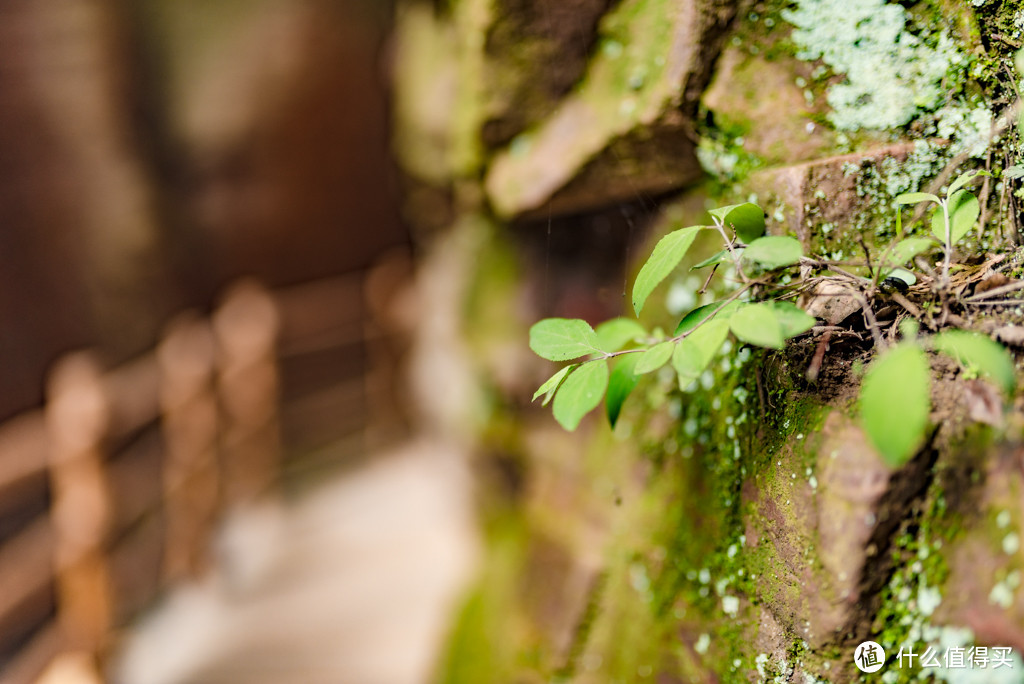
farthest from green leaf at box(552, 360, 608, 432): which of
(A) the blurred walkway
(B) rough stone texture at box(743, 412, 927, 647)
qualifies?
(A) the blurred walkway

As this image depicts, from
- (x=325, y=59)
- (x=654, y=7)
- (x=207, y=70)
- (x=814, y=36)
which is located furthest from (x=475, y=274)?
(x=325, y=59)

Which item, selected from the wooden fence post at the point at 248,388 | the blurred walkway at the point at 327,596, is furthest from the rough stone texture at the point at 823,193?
the wooden fence post at the point at 248,388

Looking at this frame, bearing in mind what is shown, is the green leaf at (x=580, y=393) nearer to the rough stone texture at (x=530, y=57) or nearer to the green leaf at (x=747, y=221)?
the green leaf at (x=747, y=221)

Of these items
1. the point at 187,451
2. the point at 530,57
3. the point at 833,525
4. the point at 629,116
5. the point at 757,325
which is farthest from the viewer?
the point at 187,451

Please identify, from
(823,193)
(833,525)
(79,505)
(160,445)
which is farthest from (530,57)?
(160,445)

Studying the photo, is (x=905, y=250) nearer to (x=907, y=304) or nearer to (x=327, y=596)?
(x=907, y=304)

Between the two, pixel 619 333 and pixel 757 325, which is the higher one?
pixel 757 325

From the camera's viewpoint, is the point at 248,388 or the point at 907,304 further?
the point at 248,388
